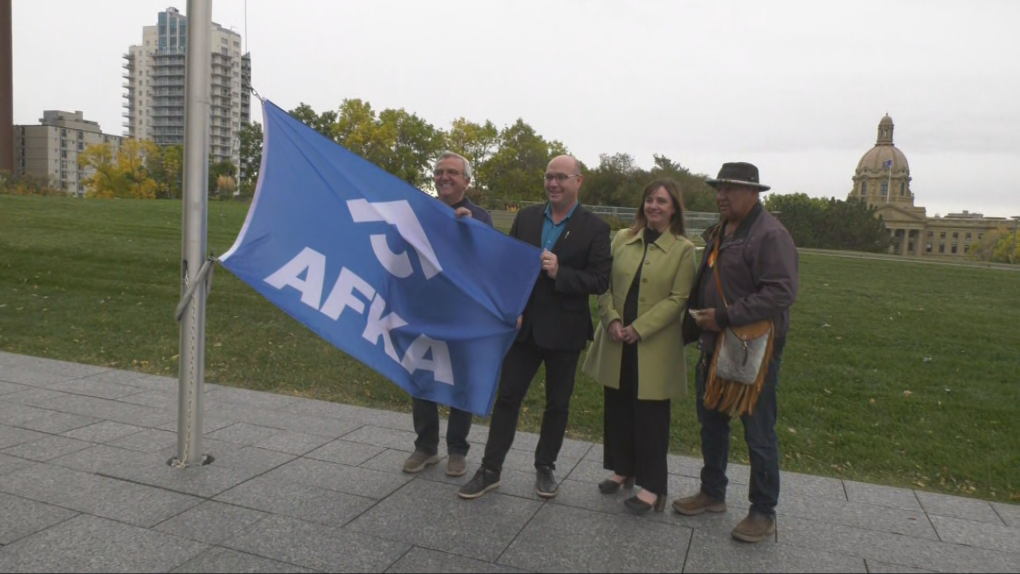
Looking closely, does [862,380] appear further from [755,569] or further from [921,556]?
[755,569]

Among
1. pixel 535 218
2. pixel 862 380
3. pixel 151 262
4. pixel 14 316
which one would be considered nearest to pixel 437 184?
pixel 535 218

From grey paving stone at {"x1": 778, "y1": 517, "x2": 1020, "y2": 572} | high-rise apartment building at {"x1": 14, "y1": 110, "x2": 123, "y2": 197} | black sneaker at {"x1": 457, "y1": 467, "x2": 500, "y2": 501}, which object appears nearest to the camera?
grey paving stone at {"x1": 778, "y1": 517, "x2": 1020, "y2": 572}

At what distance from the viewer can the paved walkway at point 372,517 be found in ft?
12.9

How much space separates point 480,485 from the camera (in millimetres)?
4863

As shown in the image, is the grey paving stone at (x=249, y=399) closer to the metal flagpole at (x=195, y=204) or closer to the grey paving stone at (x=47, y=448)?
the grey paving stone at (x=47, y=448)

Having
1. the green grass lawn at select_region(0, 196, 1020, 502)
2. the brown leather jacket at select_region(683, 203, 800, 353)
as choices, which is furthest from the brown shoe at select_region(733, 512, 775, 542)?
the green grass lawn at select_region(0, 196, 1020, 502)

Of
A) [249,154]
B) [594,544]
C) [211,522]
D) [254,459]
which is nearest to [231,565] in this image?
[211,522]

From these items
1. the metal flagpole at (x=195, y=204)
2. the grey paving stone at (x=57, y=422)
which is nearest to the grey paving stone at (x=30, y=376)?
the grey paving stone at (x=57, y=422)

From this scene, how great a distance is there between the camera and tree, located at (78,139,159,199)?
244ft

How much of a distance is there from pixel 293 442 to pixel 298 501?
50.4 inches

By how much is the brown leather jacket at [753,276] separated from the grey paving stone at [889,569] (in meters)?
1.25

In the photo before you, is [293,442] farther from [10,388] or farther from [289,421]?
[10,388]

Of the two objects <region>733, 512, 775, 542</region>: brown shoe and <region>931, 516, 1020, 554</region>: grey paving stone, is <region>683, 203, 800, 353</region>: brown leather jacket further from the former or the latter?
<region>931, 516, 1020, 554</region>: grey paving stone

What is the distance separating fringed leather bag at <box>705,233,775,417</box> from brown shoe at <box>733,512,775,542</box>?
1.92ft
